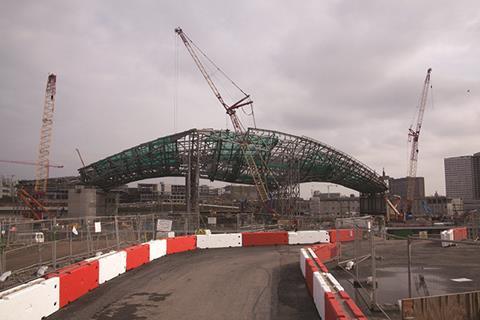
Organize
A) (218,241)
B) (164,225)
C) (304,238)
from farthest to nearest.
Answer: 1. (164,225)
2. (304,238)
3. (218,241)

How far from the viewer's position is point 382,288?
37.2 ft

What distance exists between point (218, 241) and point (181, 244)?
2.82 m

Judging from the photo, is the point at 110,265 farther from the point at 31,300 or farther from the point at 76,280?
the point at 31,300

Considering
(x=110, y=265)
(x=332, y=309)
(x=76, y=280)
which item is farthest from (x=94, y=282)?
(x=332, y=309)

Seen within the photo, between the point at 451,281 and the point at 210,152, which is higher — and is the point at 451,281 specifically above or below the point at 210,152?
below

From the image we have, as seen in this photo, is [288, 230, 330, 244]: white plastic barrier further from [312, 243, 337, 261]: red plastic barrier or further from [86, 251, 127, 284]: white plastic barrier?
[86, 251, 127, 284]: white plastic barrier

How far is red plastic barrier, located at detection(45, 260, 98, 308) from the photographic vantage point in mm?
8992

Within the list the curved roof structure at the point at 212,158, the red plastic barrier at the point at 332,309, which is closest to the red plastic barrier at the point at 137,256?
the red plastic barrier at the point at 332,309

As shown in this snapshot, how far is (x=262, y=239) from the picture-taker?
2428 cm

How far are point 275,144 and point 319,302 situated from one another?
74338mm

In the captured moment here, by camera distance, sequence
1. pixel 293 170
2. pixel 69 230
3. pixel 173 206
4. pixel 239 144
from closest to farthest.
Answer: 1. pixel 69 230
2. pixel 239 144
3. pixel 293 170
4. pixel 173 206

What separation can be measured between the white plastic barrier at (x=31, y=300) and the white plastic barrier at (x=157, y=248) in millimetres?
8290

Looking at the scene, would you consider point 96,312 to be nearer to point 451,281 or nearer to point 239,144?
point 451,281

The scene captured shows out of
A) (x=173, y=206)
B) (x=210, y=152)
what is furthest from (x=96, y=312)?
(x=173, y=206)
